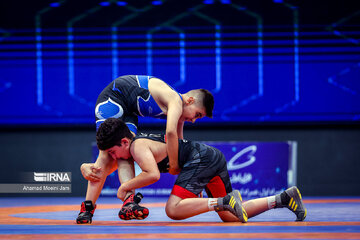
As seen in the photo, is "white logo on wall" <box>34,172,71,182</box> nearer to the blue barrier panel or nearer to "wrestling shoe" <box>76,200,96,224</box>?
the blue barrier panel

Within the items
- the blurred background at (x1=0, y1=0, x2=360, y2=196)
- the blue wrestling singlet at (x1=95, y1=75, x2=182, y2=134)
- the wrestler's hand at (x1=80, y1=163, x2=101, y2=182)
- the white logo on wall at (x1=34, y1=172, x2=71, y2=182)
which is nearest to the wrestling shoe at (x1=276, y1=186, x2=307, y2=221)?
the blue wrestling singlet at (x1=95, y1=75, x2=182, y2=134)

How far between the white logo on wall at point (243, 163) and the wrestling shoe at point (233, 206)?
3314 mm

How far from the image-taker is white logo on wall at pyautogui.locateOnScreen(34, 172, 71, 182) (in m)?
6.41

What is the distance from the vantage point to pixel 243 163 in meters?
6.07

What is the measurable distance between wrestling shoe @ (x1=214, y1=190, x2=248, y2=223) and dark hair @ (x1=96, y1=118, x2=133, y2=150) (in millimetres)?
666

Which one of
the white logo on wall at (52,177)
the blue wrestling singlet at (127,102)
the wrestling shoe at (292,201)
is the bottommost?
the white logo on wall at (52,177)

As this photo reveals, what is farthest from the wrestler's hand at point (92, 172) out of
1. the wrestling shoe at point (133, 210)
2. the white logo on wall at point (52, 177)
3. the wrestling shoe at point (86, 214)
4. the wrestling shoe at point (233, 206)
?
the white logo on wall at point (52, 177)

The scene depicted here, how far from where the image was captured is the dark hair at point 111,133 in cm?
280

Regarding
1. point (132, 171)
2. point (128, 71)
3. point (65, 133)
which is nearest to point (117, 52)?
point (128, 71)

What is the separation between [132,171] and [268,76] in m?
3.64

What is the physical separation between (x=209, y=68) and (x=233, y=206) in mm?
3757

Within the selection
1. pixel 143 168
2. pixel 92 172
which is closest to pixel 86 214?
pixel 92 172

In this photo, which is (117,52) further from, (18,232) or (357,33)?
(18,232)

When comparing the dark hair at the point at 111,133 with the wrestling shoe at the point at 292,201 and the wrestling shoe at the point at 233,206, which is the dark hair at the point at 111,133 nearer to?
the wrestling shoe at the point at 233,206
